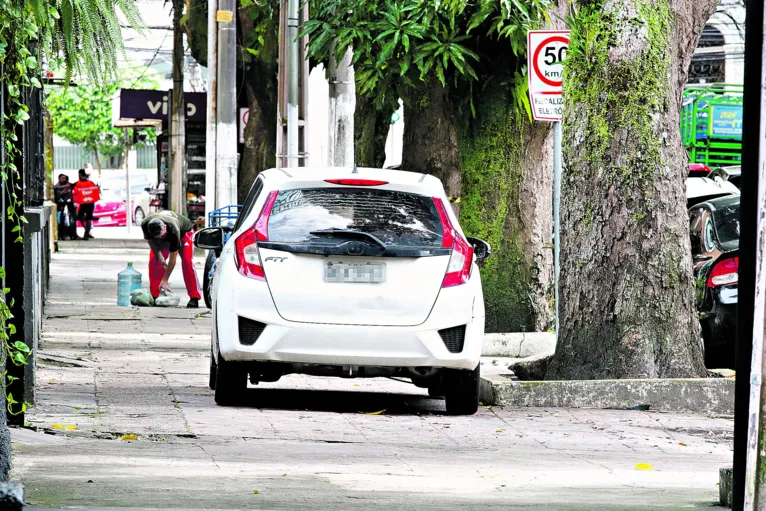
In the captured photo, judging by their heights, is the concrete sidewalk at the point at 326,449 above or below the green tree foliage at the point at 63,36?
below

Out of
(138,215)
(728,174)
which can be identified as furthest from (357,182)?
(138,215)

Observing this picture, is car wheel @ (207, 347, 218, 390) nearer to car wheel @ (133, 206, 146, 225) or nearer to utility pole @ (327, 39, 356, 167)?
utility pole @ (327, 39, 356, 167)

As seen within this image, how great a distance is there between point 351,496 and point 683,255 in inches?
188

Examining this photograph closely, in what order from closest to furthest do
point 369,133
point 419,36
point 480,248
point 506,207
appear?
1. point 480,248
2. point 419,36
3. point 506,207
4. point 369,133

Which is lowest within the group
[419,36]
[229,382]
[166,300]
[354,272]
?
[166,300]

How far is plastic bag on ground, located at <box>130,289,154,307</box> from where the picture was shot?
58.6 ft

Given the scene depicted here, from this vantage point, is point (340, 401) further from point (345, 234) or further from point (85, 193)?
point (85, 193)

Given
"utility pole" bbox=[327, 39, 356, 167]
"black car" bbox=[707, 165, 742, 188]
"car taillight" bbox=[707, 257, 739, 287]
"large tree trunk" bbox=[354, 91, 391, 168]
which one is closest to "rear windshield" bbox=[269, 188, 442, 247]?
"car taillight" bbox=[707, 257, 739, 287]

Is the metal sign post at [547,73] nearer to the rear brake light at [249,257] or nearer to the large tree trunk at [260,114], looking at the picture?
the rear brake light at [249,257]

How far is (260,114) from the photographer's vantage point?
2636 centimetres

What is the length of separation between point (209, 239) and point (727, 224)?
4998 millimetres

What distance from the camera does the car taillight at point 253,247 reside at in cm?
898

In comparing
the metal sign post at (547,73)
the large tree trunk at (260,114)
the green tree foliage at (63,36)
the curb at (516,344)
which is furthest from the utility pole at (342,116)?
the green tree foliage at (63,36)

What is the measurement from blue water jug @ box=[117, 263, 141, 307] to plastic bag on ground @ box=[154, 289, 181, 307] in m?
0.36
